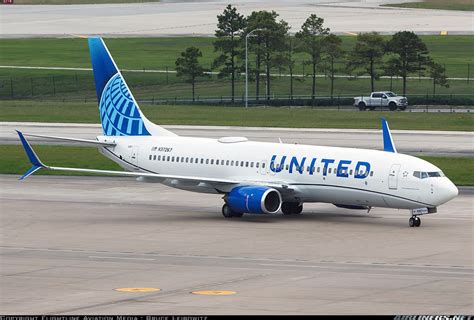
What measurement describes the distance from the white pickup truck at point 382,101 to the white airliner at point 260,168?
7583 centimetres

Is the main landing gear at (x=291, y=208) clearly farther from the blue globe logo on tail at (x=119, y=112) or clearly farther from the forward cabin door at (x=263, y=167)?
the blue globe logo on tail at (x=119, y=112)

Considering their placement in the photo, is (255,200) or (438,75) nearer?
(255,200)

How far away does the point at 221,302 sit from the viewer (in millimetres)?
39062

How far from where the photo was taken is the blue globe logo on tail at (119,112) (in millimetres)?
67188

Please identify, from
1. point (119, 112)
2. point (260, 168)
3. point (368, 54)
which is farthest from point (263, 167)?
point (368, 54)

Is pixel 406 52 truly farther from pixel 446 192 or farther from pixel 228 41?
pixel 446 192

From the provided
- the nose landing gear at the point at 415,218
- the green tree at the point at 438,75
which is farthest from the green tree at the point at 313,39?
the nose landing gear at the point at 415,218

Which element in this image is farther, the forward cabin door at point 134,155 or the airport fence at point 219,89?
the airport fence at point 219,89

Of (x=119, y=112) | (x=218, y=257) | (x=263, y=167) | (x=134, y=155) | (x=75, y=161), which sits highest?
(x=119, y=112)

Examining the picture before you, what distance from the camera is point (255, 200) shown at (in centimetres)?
5866

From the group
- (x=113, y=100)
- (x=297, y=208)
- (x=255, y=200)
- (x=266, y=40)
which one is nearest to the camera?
(x=255, y=200)

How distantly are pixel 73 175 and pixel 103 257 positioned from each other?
30719mm

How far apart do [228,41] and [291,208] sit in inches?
3809

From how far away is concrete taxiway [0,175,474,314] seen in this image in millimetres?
39062
